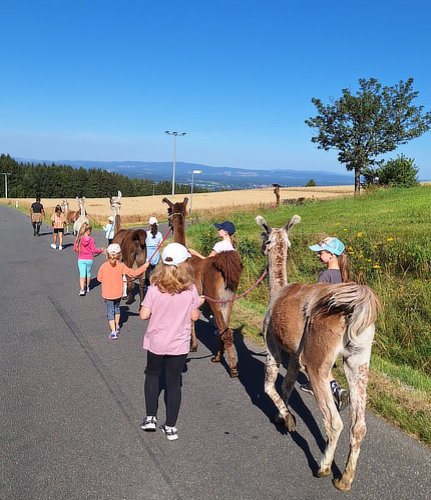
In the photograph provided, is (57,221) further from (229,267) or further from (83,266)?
(229,267)

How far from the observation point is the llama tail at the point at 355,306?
11.0ft

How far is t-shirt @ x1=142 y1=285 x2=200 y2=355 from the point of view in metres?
4.23

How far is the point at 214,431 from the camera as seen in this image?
4.40 m

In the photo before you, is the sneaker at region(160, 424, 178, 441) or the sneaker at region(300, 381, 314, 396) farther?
the sneaker at region(300, 381, 314, 396)

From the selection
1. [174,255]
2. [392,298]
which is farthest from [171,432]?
[392,298]

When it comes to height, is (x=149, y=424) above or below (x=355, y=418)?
below

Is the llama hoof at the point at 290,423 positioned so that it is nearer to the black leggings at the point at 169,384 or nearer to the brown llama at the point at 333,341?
the brown llama at the point at 333,341

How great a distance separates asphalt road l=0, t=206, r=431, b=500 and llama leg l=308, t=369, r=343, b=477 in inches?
6.5

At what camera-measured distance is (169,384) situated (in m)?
4.30

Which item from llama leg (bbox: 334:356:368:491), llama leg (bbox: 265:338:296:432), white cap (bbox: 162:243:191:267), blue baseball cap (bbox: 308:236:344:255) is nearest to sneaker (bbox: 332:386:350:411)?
llama leg (bbox: 265:338:296:432)

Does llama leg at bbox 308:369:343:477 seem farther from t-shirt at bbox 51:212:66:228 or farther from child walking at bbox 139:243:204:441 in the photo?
t-shirt at bbox 51:212:66:228

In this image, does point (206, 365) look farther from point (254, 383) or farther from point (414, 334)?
point (414, 334)

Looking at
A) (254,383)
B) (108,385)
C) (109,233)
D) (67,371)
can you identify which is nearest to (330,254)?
(254,383)

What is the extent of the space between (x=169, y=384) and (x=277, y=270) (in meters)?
1.88
